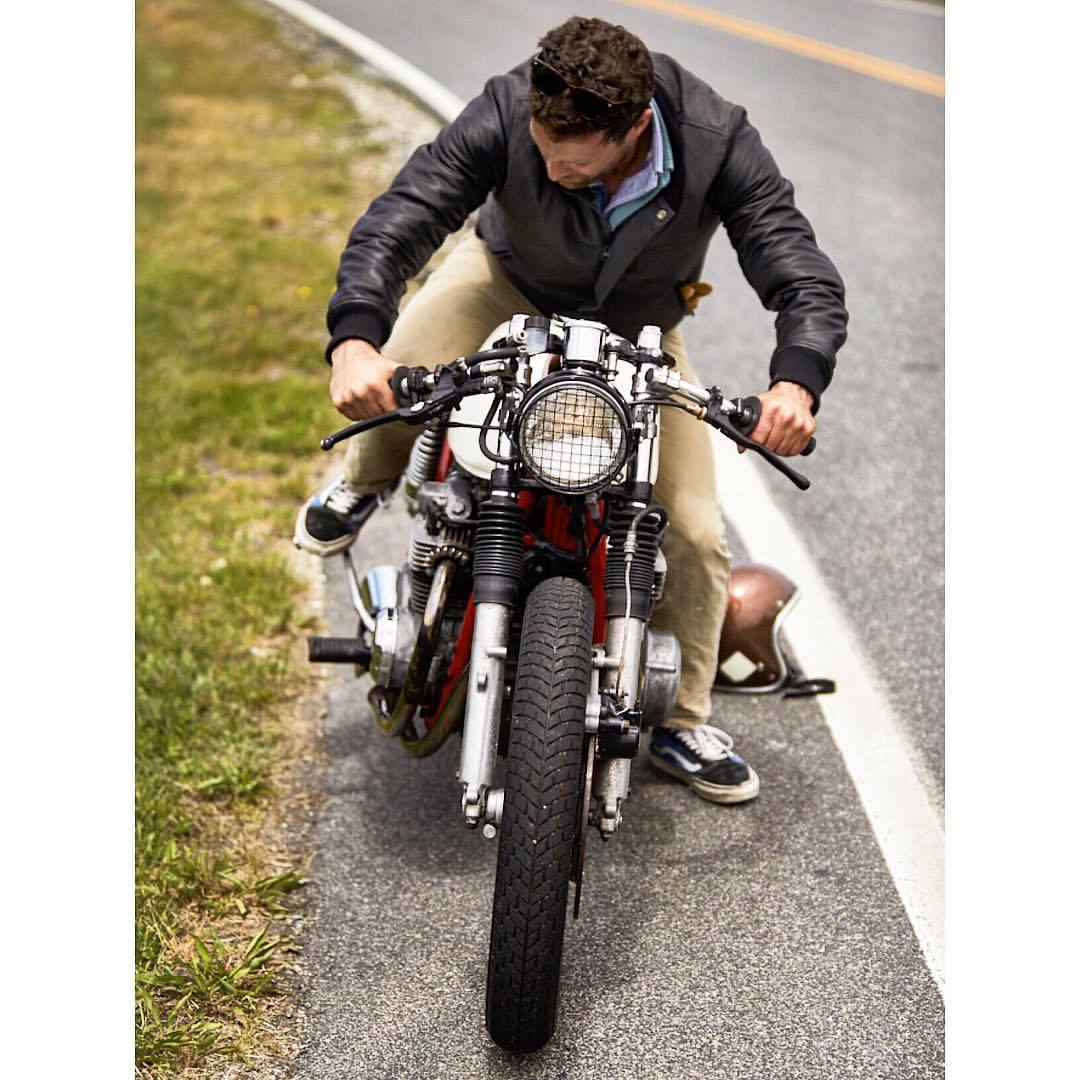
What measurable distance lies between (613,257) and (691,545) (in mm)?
795

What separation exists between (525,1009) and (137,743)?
1671 mm

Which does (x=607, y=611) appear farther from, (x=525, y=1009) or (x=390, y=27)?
(x=390, y=27)

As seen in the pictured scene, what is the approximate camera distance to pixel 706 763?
4027 mm

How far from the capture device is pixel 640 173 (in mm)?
3555

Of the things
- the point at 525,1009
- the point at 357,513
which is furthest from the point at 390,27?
the point at 525,1009

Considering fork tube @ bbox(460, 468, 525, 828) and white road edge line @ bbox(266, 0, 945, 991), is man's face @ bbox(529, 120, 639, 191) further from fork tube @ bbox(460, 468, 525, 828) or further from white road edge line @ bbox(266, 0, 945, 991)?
white road edge line @ bbox(266, 0, 945, 991)

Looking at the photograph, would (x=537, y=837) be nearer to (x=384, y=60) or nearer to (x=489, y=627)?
(x=489, y=627)

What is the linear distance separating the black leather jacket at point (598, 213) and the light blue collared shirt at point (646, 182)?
0.07 feet

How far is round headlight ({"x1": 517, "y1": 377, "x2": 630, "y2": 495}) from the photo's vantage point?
3.00 metres

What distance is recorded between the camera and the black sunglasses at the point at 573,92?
3.16 m

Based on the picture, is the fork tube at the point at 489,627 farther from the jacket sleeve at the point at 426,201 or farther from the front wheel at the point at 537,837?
the jacket sleeve at the point at 426,201

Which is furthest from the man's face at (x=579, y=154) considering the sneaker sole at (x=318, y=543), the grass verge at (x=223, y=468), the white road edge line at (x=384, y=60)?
the white road edge line at (x=384, y=60)

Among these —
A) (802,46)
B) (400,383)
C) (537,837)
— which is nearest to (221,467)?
(400,383)

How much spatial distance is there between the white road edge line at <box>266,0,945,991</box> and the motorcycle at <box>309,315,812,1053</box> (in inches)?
29.9
